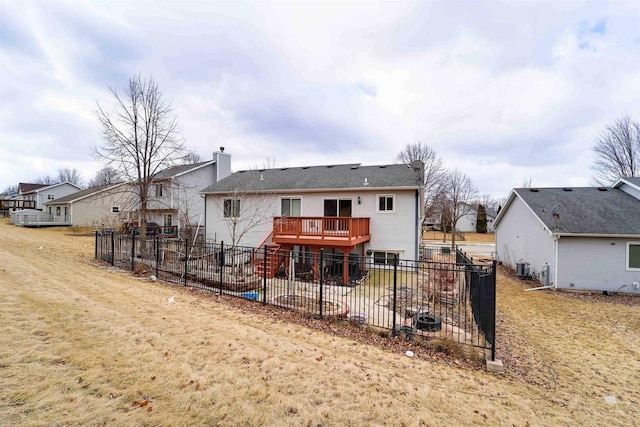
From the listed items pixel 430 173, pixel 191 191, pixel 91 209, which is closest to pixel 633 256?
pixel 430 173

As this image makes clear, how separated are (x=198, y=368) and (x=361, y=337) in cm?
349

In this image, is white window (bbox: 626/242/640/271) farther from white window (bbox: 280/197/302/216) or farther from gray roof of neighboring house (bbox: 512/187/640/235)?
white window (bbox: 280/197/302/216)

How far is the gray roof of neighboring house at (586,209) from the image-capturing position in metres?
12.3

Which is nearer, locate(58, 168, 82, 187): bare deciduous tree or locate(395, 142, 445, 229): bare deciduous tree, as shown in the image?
locate(395, 142, 445, 229): bare deciduous tree

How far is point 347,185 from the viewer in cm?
1564

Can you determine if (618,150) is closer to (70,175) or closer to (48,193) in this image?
(48,193)

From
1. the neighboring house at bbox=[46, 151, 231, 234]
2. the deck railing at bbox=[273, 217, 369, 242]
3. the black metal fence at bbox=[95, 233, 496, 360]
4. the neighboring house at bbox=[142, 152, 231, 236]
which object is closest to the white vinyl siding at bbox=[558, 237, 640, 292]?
the black metal fence at bbox=[95, 233, 496, 360]

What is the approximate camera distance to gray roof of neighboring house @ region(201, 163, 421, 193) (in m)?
15.4

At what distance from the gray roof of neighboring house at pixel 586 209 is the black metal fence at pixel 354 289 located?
6.28 metres

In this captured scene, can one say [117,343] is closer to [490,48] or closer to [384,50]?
[384,50]

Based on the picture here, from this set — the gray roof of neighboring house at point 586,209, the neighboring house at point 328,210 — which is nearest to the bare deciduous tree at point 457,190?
the gray roof of neighboring house at point 586,209

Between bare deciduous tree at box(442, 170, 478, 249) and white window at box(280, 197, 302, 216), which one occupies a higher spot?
bare deciduous tree at box(442, 170, 478, 249)

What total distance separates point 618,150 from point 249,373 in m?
40.0

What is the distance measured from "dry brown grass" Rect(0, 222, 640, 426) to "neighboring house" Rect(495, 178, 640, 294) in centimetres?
596
